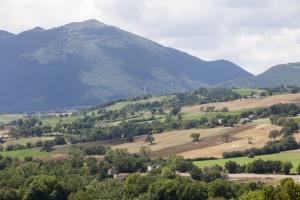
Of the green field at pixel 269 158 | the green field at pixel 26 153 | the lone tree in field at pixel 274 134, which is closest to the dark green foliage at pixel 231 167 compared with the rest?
the green field at pixel 269 158

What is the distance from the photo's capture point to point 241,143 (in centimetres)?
17962

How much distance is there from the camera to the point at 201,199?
107 meters

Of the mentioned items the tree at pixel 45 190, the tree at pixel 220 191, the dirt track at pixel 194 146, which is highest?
the dirt track at pixel 194 146

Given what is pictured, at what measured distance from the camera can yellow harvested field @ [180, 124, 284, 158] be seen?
17288 centimetres

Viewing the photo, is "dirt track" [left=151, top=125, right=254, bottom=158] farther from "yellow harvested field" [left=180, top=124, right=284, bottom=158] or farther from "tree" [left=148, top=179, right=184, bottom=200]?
"tree" [left=148, top=179, right=184, bottom=200]

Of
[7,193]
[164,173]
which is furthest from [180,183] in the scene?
[7,193]

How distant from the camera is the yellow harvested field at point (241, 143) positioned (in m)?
173

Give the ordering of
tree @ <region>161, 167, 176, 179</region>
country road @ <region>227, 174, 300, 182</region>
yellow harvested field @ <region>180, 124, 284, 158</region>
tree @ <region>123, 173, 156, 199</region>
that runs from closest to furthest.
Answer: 1. tree @ <region>123, 173, 156, 199</region>
2. country road @ <region>227, 174, 300, 182</region>
3. tree @ <region>161, 167, 176, 179</region>
4. yellow harvested field @ <region>180, 124, 284, 158</region>

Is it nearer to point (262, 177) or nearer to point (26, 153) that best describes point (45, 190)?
point (262, 177)

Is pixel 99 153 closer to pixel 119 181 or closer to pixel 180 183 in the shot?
pixel 119 181

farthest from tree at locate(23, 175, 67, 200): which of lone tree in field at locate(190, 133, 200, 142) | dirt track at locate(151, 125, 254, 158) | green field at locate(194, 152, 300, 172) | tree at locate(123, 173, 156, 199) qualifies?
lone tree in field at locate(190, 133, 200, 142)

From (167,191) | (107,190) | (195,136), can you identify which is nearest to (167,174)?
(107,190)

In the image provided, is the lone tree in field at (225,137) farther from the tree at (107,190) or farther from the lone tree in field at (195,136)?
the tree at (107,190)

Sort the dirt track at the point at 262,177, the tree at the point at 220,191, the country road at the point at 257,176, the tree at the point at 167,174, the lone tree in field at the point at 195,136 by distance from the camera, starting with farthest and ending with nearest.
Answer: the lone tree in field at the point at 195,136 < the tree at the point at 167,174 < the country road at the point at 257,176 < the dirt track at the point at 262,177 < the tree at the point at 220,191
